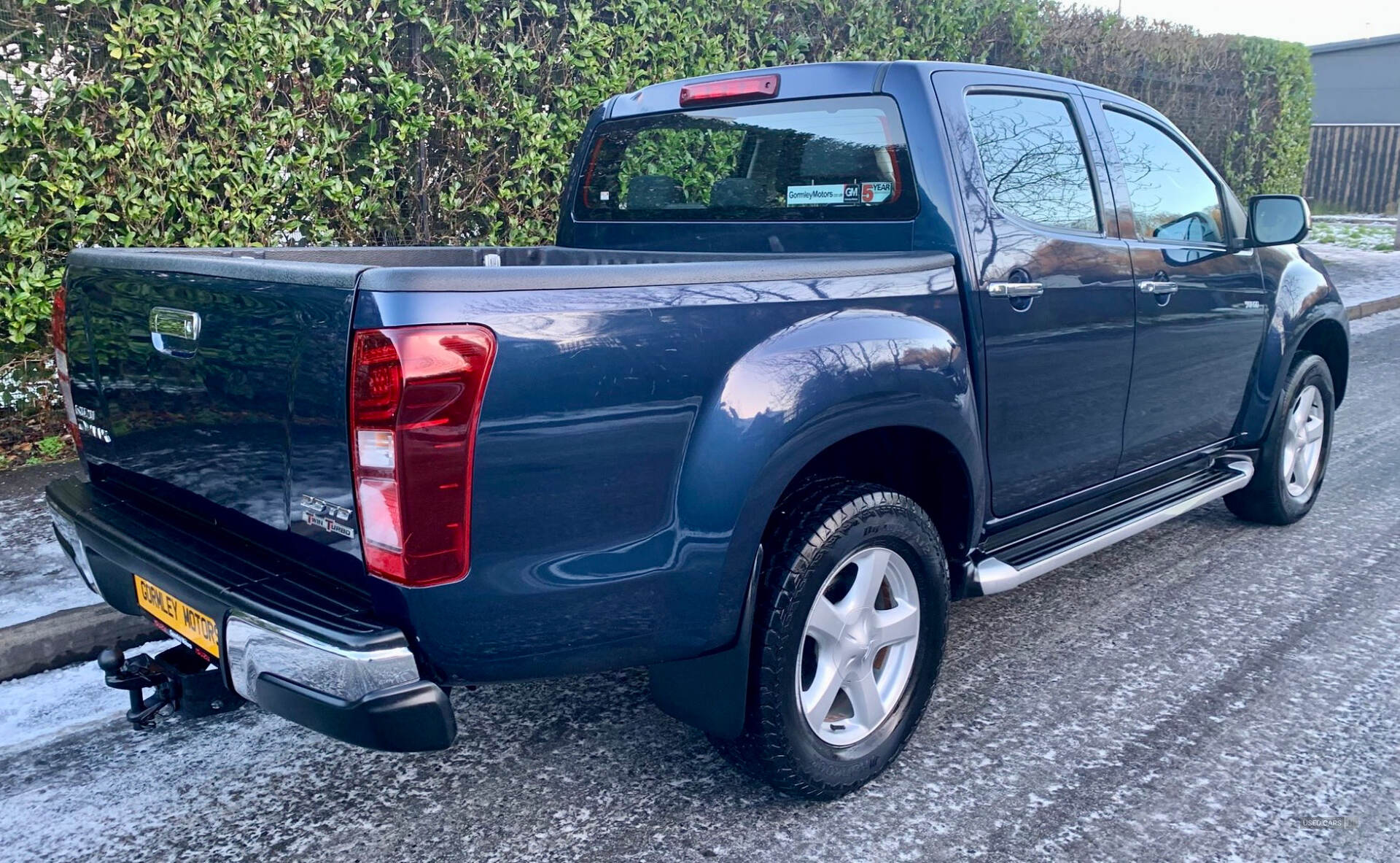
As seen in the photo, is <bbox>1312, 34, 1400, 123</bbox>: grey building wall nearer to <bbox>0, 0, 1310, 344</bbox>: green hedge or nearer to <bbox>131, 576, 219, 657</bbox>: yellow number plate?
<bbox>0, 0, 1310, 344</bbox>: green hedge

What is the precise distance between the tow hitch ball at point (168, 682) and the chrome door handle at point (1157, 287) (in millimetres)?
3061

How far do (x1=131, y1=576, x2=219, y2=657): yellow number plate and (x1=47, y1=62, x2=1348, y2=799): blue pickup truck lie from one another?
0.01 m

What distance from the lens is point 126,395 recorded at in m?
2.70

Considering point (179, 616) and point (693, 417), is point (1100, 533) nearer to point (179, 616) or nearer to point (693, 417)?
point (693, 417)

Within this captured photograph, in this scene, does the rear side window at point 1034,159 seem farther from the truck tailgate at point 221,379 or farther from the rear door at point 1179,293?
the truck tailgate at point 221,379

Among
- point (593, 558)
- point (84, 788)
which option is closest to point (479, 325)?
point (593, 558)

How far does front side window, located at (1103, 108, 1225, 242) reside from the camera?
3.84 metres

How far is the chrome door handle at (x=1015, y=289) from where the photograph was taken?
10.2 feet

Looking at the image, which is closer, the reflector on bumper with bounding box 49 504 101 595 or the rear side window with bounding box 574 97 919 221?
the reflector on bumper with bounding box 49 504 101 595

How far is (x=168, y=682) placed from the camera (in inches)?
105

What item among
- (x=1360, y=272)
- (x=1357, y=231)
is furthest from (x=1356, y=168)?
(x=1360, y=272)

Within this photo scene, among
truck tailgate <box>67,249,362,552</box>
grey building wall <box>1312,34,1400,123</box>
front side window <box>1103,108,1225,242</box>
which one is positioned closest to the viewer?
truck tailgate <box>67,249,362,552</box>

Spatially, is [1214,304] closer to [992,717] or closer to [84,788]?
[992,717]

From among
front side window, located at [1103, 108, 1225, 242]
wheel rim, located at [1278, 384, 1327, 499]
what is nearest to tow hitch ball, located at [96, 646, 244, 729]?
front side window, located at [1103, 108, 1225, 242]
